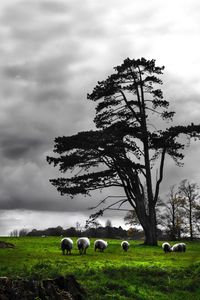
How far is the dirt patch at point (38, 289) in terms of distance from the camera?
11422 mm

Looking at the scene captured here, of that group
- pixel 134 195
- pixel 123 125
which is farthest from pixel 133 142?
pixel 134 195

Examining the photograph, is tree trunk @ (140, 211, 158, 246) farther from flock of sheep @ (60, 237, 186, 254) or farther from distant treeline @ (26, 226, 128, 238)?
distant treeline @ (26, 226, 128, 238)

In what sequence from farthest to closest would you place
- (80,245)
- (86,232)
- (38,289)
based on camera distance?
(86,232)
(80,245)
(38,289)

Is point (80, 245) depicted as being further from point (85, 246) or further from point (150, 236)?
point (150, 236)

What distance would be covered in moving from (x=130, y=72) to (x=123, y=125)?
19.9ft

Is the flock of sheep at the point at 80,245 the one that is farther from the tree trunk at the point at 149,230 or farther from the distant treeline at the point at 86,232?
the distant treeline at the point at 86,232

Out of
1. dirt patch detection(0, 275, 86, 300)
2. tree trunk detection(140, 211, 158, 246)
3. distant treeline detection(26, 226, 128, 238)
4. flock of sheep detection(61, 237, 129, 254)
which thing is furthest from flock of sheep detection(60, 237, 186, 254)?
distant treeline detection(26, 226, 128, 238)

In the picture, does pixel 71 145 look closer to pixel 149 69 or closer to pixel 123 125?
pixel 123 125

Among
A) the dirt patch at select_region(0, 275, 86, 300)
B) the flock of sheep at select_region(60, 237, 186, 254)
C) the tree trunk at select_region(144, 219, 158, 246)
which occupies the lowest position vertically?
the dirt patch at select_region(0, 275, 86, 300)

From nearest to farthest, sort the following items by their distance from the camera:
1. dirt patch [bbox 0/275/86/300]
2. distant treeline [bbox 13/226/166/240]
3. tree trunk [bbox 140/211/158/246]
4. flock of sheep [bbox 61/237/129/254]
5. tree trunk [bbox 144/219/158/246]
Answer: dirt patch [bbox 0/275/86/300] → flock of sheep [bbox 61/237/129/254] → tree trunk [bbox 144/219/158/246] → tree trunk [bbox 140/211/158/246] → distant treeline [bbox 13/226/166/240]

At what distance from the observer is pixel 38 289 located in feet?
39.4

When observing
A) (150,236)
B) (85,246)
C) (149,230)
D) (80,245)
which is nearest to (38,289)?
(80,245)

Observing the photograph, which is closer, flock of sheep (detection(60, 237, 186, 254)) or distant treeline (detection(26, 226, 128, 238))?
flock of sheep (detection(60, 237, 186, 254))

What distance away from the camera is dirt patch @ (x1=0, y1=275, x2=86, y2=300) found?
11422 mm
